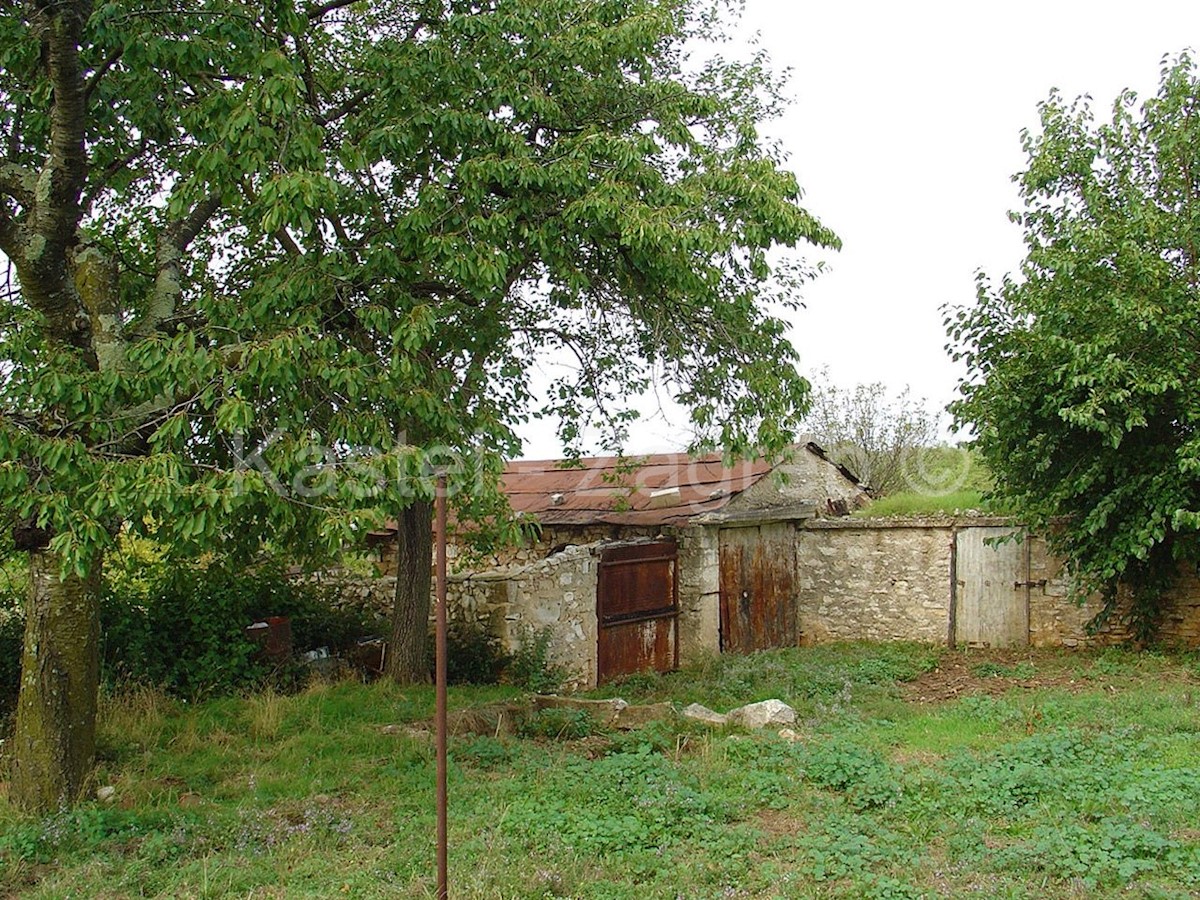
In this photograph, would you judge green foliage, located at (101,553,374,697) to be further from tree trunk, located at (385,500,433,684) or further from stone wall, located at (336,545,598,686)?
stone wall, located at (336,545,598,686)

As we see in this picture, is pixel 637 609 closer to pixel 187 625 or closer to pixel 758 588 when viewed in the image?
pixel 758 588

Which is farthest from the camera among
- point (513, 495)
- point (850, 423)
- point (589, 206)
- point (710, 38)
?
point (850, 423)

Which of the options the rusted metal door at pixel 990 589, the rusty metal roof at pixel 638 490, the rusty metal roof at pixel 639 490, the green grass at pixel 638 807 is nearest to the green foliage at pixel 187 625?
the green grass at pixel 638 807

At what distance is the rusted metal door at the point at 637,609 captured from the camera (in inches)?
474

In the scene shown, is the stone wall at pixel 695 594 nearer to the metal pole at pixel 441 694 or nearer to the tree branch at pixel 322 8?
the tree branch at pixel 322 8

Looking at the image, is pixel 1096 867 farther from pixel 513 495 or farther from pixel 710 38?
pixel 513 495

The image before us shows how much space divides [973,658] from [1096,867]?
8.10 m

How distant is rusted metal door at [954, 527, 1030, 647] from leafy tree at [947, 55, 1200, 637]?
2.82 feet

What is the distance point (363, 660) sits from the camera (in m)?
10.8

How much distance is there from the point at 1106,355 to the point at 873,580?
16.3ft

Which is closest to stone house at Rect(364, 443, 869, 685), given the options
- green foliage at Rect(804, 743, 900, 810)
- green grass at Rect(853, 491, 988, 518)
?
green grass at Rect(853, 491, 988, 518)

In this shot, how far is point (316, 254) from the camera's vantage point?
22.6 ft

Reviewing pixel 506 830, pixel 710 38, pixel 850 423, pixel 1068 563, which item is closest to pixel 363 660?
pixel 506 830

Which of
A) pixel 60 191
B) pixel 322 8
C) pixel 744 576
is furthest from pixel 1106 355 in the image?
pixel 60 191
